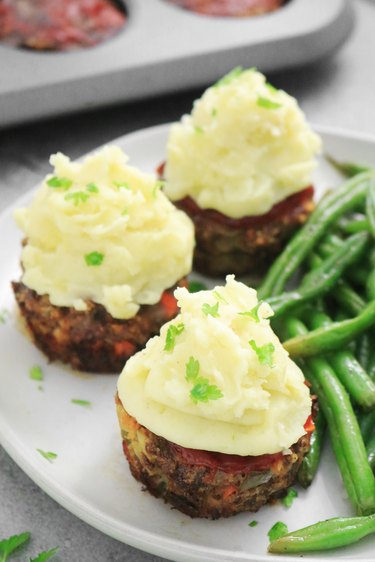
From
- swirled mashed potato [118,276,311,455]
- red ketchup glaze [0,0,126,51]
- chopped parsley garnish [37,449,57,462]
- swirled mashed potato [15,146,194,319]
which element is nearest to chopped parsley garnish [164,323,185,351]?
swirled mashed potato [118,276,311,455]

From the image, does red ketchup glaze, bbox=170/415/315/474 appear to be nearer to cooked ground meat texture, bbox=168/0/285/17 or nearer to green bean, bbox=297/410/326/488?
green bean, bbox=297/410/326/488

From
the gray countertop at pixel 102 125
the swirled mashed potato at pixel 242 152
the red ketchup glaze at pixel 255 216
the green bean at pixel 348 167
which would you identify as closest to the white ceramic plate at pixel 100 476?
the gray countertop at pixel 102 125

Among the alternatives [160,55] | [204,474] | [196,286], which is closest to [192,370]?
[204,474]

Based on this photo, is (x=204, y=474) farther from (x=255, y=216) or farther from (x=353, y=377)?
(x=255, y=216)

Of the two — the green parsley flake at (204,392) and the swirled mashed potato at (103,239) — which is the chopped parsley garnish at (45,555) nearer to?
the green parsley flake at (204,392)

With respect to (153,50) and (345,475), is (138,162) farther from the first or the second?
(345,475)
